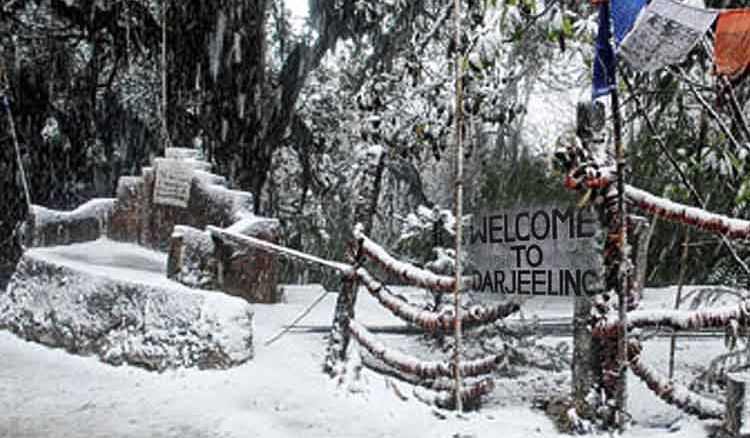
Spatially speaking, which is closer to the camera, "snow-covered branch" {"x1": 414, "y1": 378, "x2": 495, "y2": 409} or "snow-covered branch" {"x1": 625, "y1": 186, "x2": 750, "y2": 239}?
"snow-covered branch" {"x1": 625, "y1": 186, "x2": 750, "y2": 239}

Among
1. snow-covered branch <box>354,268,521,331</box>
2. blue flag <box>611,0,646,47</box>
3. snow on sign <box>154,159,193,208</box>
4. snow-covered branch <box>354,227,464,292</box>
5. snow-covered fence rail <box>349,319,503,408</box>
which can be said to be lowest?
snow-covered fence rail <box>349,319,503,408</box>

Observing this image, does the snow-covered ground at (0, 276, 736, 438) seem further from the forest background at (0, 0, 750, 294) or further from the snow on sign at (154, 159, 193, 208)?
the snow on sign at (154, 159, 193, 208)

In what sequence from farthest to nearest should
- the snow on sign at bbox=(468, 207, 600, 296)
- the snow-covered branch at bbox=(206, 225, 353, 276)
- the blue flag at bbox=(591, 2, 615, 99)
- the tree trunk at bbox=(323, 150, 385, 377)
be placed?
1. the snow-covered branch at bbox=(206, 225, 353, 276)
2. the tree trunk at bbox=(323, 150, 385, 377)
3. the snow on sign at bbox=(468, 207, 600, 296)
4. the blue flag at bbox=(591, 2, 615, 99)

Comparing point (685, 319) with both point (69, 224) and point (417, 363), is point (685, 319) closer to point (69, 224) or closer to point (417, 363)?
point (417, 363)

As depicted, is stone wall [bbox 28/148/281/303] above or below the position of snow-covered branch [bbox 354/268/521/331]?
above

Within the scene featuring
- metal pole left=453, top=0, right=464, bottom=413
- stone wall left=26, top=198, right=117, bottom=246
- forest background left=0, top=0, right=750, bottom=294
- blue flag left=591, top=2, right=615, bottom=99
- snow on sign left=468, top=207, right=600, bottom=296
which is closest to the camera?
blue flag left=591, top=2, right=615, bottom=99

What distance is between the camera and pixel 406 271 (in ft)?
22.9

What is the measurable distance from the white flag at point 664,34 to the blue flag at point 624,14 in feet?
0.28

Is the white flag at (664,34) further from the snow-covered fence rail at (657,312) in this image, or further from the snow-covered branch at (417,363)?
the snow-covered branch at (417,363)

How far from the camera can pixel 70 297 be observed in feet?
28.2

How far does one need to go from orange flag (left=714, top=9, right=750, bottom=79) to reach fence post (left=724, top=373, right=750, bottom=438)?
6.27 feet

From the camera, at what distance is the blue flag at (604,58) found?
5461mm

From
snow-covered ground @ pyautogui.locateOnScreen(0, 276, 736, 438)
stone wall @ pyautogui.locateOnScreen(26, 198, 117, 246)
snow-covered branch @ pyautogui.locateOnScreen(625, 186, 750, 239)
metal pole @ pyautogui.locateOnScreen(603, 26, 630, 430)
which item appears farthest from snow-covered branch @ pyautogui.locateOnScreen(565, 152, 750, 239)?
stone wall @ pyautogui.locateOnScreen(26, 198, 117, 246)

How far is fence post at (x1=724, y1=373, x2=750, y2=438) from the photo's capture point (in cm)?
489
